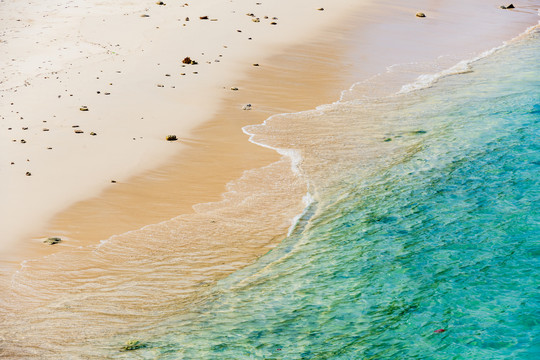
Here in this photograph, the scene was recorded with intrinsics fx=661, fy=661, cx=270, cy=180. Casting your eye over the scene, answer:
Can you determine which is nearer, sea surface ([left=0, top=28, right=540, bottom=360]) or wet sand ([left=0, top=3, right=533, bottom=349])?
sea surface ([left=0, top=28, right=540, bottom=360])

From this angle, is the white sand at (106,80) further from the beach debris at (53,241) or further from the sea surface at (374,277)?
the sea surface at (374,277)

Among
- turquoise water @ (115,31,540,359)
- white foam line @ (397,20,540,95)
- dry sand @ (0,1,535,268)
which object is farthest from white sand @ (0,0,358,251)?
white foam line @ (397,20,540,95)

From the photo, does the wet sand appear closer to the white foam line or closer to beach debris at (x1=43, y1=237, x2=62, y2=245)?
beach debris at (x1=43, y1=237, x2=62, y2=245)

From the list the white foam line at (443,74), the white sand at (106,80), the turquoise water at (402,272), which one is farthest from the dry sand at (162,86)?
the turquoise water at (402,272)

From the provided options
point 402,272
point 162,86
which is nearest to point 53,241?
point 402,272

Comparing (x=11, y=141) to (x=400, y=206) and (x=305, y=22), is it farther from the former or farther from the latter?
(x=305, y=22)

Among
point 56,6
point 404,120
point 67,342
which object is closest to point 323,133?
point 404,120
